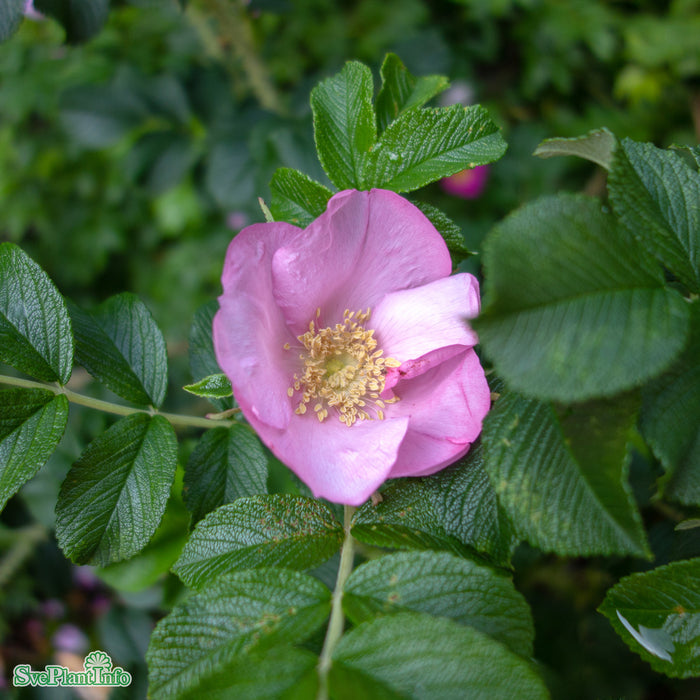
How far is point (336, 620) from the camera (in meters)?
0.63

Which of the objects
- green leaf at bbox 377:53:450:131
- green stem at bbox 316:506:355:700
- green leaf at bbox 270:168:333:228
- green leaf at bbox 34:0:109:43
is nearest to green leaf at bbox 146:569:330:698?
green stem at bbox 316:506:355:700

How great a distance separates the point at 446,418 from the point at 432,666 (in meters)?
0.27

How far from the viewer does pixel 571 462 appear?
1.88 feet

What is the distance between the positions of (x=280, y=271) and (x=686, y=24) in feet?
8.96

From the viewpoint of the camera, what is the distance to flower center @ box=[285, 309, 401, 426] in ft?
2.69

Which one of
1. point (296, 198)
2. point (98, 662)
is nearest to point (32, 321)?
point (296, 198)

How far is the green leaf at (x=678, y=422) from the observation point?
1.86 ft

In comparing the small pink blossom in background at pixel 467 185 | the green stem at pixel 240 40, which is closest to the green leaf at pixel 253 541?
the green stem at pixel 240 40

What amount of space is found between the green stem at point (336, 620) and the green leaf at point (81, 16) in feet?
3.46

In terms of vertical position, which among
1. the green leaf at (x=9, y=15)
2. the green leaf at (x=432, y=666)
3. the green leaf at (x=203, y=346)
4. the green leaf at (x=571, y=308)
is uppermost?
the green leaf at (x=9, y=15)

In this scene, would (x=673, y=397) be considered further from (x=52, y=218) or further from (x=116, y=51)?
(x=52, y=218)

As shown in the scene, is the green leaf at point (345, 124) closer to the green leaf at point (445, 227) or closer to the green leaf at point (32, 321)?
the green leaf at point (445, 227)

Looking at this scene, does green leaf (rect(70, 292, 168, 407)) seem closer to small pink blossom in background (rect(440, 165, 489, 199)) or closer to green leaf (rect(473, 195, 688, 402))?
green leaf (rect(473, 195, 688, 402))

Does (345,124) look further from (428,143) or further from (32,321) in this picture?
(32,321)
